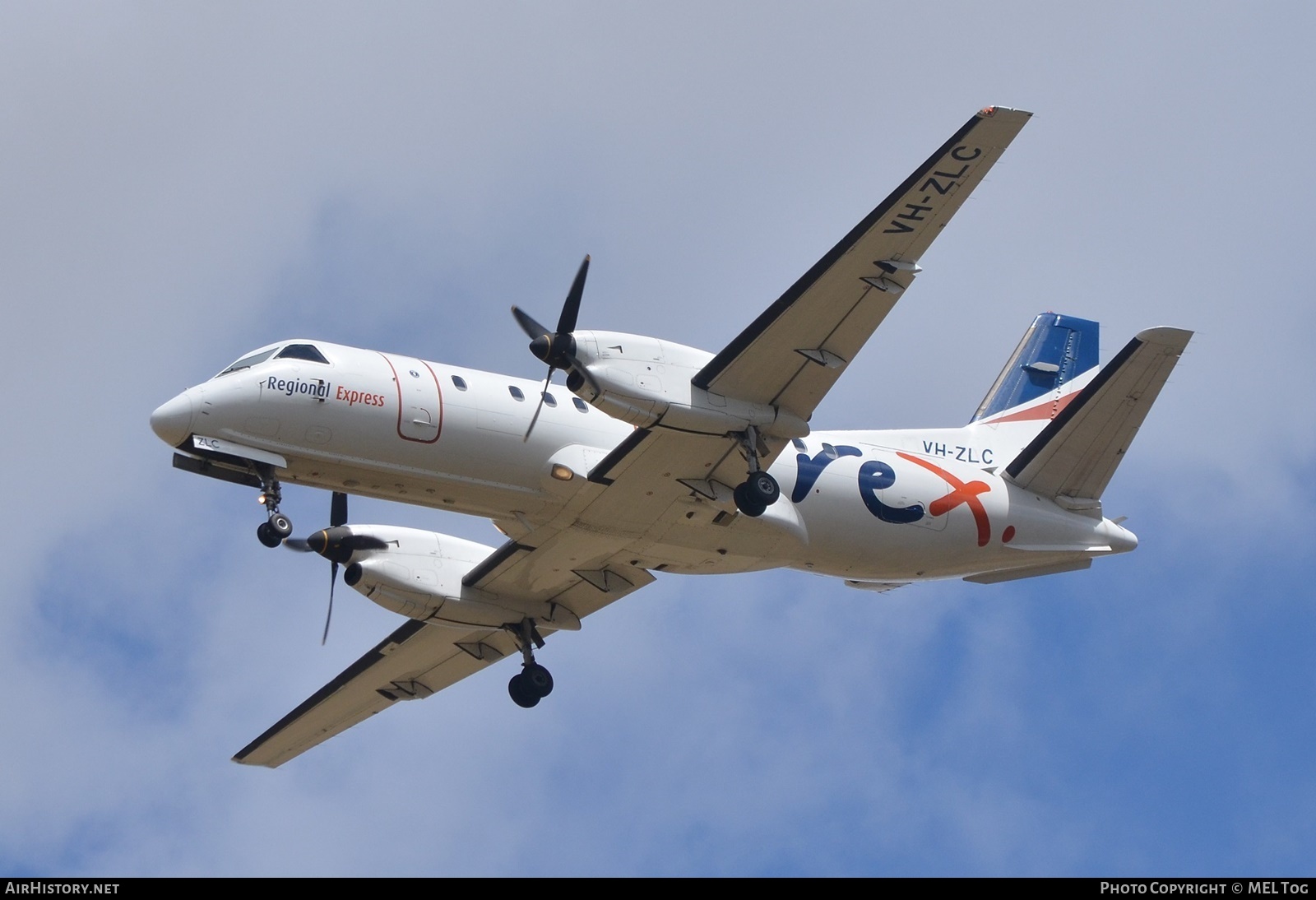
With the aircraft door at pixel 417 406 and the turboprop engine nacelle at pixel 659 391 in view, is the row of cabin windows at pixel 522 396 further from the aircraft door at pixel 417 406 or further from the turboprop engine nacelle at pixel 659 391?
the turboprop engine nacelle at pixel 659 391

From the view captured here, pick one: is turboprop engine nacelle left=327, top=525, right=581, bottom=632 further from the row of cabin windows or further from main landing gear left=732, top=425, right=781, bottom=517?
main landing gear left=732, top=425, right=781, bottom=517

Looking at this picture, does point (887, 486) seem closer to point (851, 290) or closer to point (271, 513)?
point (851, 290)

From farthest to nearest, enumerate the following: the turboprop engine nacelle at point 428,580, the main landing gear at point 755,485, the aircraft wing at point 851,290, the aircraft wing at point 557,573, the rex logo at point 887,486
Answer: the turboprop engine nacelle at point 428,580 → the rex logo at point 887,486 → the aircraft wing at point 557,573 → the main landing gear at point 755,485 → the aircraft wing at point 851,290

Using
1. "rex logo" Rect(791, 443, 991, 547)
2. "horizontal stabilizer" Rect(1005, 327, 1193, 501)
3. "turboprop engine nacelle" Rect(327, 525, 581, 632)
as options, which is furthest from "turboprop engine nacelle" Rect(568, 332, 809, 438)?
"turboprop engine nacelle" Rect(327, 525, 581, 632)

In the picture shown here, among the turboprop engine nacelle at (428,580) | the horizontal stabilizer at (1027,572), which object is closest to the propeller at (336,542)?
the turboprop engine nacelle at (428,580)

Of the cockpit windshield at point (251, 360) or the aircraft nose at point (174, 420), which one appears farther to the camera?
the cockpit windshield at point (251, 360)

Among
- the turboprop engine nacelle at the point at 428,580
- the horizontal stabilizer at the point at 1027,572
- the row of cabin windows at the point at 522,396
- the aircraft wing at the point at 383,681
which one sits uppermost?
the row of cabin windows at the point at 522,396

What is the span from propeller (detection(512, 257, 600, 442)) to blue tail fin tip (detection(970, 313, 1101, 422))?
8704 mm

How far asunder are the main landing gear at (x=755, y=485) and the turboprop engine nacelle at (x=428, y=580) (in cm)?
462

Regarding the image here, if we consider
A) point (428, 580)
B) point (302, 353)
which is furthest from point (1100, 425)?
point (302, 353)

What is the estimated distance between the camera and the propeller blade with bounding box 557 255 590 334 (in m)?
18.1

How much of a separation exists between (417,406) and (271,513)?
6.86 feet

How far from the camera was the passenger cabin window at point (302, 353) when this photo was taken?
716 inches

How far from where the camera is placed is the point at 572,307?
715 inches
